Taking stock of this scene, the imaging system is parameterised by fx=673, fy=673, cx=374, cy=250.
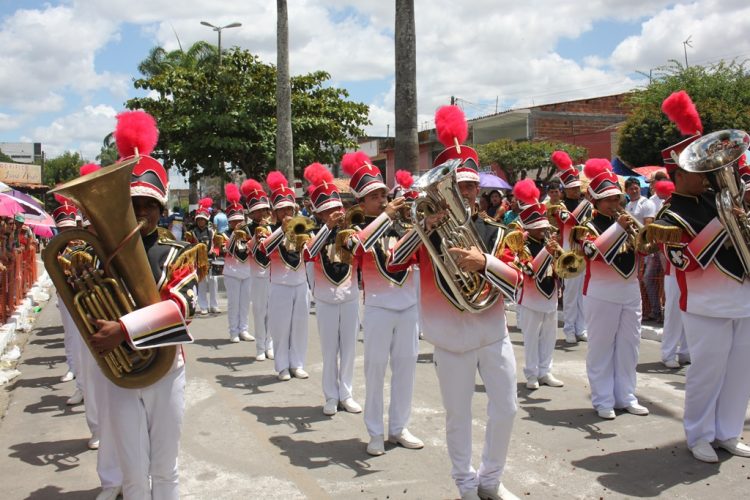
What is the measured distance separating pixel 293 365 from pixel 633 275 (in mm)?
4318

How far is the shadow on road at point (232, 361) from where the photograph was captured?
948 centimetres

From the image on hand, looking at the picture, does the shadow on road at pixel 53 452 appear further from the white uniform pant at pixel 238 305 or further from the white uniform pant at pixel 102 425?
the white uniform pant at pixel 238 305

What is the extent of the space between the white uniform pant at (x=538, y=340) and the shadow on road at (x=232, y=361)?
4.03 metres

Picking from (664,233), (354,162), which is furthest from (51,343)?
(664,233)

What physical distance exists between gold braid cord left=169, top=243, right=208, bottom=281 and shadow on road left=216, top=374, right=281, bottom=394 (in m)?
4.30

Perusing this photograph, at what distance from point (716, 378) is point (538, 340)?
257 cm

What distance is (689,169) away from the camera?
16.5ft

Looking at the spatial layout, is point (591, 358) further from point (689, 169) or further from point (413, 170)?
point (413, 170)

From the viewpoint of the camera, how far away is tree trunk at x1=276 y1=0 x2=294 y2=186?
17406mm

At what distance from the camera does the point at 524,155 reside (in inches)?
1058

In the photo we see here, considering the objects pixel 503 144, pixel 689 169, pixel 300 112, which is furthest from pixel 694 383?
pixel 503 144

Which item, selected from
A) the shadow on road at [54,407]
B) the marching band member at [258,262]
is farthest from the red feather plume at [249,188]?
the shadow on road at [54,407]

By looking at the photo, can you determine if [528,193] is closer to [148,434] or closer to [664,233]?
[664,233]

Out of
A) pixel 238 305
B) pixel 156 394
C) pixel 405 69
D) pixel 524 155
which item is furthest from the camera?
pixel 524 155
